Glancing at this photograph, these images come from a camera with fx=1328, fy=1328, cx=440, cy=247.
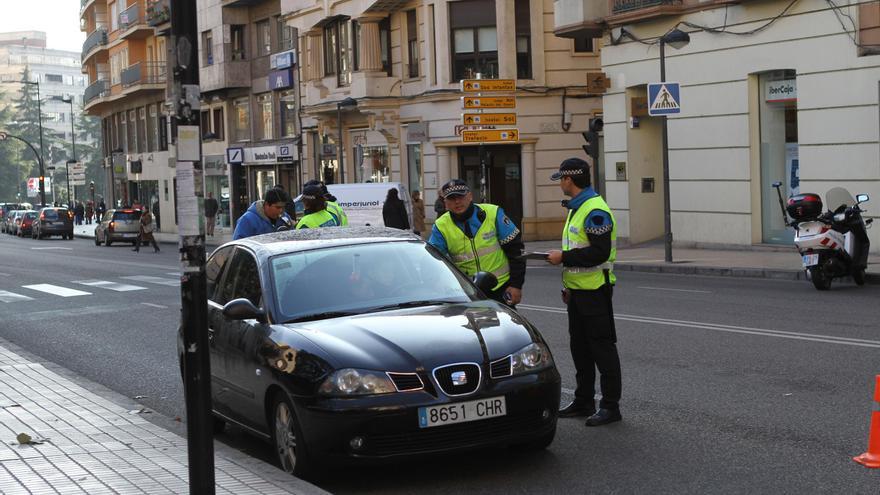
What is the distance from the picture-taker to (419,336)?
7477 millimetres

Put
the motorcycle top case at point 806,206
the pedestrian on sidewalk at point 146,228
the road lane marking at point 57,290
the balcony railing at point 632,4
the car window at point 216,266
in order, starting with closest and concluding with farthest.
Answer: the car window at point 216,266, the motorcycle top case at point 806,206, the road lane marking at point 57,290, the balcony railing at point 632,4, the pedestrian on sidewalk at point 146,228

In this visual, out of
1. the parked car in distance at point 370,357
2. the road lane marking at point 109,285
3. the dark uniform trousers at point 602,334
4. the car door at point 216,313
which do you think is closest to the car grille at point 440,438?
the parked car in distance at point 370,357

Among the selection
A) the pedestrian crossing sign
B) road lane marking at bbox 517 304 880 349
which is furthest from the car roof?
the pedestrian crossing sign

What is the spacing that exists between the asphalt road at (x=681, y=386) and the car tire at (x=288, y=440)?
216mm

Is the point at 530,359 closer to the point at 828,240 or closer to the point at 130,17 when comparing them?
the point at 828,240

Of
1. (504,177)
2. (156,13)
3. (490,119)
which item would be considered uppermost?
(156,13)

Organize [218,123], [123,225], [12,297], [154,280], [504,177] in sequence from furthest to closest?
[218,123] → [123,225] → [504,177] → [154,280] → [12,297]

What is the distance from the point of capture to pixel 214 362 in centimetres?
886

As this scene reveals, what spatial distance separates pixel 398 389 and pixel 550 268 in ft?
66.5

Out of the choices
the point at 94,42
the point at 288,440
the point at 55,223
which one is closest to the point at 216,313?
the point at 288,440

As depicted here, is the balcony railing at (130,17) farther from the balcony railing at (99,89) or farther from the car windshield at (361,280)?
the car windshield at (361,280)

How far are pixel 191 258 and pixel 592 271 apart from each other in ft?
11.0

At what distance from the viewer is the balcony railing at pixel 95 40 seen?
258 feet

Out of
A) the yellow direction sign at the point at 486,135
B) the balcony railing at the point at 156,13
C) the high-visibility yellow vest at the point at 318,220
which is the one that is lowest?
the high-visibility yellow vest at the point at 318,220
